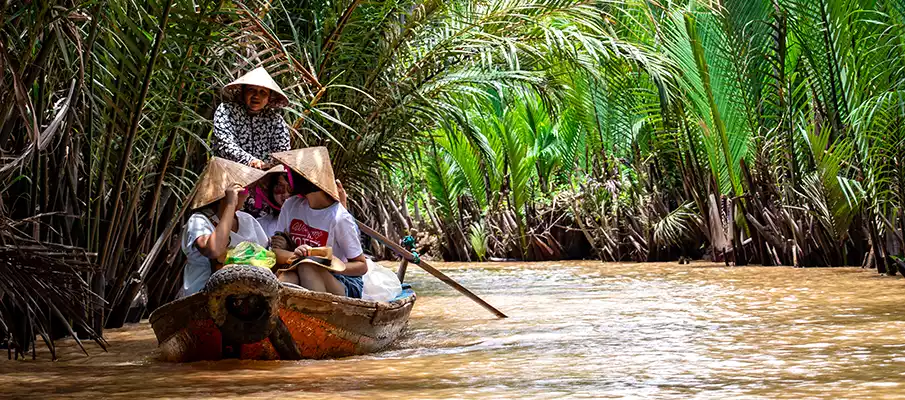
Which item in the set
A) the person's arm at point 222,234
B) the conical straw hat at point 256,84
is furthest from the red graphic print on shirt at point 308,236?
the conical straw hat at point 256,84

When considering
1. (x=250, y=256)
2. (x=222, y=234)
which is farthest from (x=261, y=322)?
(x=222, y=234)

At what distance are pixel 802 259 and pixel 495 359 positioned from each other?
22.5 feet

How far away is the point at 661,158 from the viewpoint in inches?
568

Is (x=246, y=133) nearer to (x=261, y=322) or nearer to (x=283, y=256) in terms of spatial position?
(x=283, y=256)

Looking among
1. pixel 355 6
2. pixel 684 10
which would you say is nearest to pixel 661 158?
pixel 684 10

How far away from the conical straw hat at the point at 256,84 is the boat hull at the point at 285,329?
59.5 inches

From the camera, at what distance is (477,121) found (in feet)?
53.6

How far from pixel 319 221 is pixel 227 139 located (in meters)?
0.90

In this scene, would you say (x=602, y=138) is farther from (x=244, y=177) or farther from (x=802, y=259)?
(x=244, y=177)

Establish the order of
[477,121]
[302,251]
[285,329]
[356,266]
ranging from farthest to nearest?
[477,121] → [356,266] → [302,251] → [285,329]

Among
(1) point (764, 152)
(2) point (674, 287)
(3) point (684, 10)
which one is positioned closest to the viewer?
(2) point (674, 287)

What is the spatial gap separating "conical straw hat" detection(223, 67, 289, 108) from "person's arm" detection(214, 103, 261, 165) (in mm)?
125

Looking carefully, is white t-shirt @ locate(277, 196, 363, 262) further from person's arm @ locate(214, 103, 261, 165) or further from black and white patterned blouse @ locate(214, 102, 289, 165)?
black and white patterned blouse @ locate(214, 102, 289, 165)

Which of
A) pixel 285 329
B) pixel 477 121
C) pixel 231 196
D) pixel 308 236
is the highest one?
pixel 477 121
